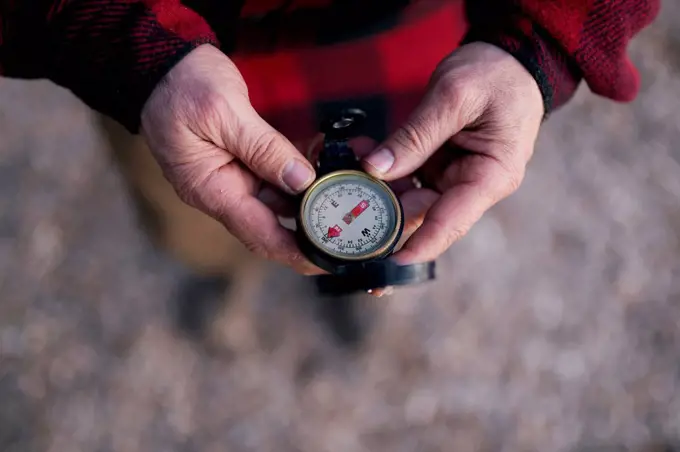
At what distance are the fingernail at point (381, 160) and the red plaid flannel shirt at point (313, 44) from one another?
0.59 ft

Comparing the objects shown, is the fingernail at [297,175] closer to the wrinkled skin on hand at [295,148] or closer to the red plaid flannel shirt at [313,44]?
the wrinkled skin on hand at [295,148]

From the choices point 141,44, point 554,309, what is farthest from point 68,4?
point 554,309

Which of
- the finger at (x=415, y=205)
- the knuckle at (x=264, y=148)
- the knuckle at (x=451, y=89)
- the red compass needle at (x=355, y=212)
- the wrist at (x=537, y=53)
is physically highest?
the wrist at (x=537, y=53)

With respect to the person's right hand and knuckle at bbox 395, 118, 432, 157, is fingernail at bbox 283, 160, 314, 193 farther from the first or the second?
knuckle at bbox 395, 118, 432, 157

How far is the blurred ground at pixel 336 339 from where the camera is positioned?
4.44 ft

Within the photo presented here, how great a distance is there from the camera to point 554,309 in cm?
146

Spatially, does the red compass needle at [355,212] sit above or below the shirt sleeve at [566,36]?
below

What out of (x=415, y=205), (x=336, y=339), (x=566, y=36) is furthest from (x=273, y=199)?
(x=336, y=339)

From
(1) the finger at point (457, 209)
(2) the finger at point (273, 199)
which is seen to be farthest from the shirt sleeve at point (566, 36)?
(2) the finger at point (273, 199)

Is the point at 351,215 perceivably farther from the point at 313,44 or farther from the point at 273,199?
the point at 313,44

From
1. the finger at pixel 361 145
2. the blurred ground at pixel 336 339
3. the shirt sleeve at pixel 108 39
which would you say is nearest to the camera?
the shirt sleeve at pixel 108 39

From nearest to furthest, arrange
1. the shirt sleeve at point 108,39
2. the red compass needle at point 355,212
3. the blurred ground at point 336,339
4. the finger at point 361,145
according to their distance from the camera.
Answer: the shirt sleeve at point 108,39
the red compass needle at point 355,212
the finger at point 361,145
the blurred ground at point 336,339

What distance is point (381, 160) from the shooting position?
2.77 feet

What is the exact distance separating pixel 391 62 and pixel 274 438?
2.61 feet
